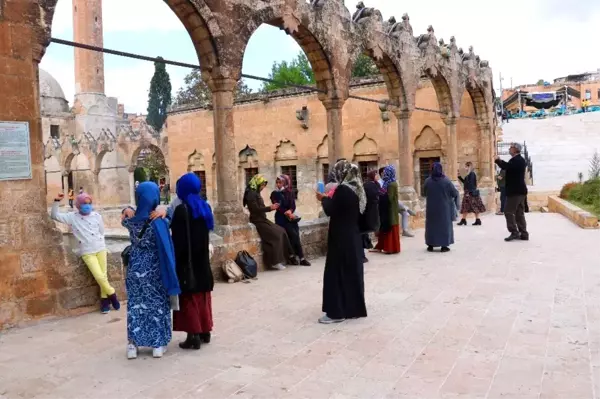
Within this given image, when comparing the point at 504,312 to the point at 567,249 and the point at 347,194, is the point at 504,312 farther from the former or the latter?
the point at 567,249

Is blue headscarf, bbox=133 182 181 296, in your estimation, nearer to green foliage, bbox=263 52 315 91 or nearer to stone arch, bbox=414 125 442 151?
stone arch, bbox=414 125 442 151

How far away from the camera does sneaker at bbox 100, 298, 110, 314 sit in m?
5.54

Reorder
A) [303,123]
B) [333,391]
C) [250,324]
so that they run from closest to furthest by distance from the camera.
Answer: [333,391]
[250,324]
[303,123]

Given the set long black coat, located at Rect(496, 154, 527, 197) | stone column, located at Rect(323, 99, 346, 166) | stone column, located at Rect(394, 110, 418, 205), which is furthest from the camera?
stone column, located at Rect(394, 110, 418, 205)

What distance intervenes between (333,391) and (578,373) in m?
1.65

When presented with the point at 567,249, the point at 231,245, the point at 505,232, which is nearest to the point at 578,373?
the point at 231,245

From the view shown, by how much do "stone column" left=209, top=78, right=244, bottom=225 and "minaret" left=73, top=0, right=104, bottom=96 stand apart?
22070mm

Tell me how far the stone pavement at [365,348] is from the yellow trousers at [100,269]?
25cm

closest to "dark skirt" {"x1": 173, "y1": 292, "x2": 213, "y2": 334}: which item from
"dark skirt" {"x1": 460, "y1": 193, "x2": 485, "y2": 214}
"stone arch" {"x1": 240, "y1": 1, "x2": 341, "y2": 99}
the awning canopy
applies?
"stone arch" {"x1": 240, "y1": 1, "x2": 341, "y2": 99}

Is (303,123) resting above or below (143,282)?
above

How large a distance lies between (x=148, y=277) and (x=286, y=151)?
637 inches

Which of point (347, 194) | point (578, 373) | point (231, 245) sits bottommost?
point (578, 373)

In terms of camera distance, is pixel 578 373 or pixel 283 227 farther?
pixel 283 227

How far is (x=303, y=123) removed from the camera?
1922cm
